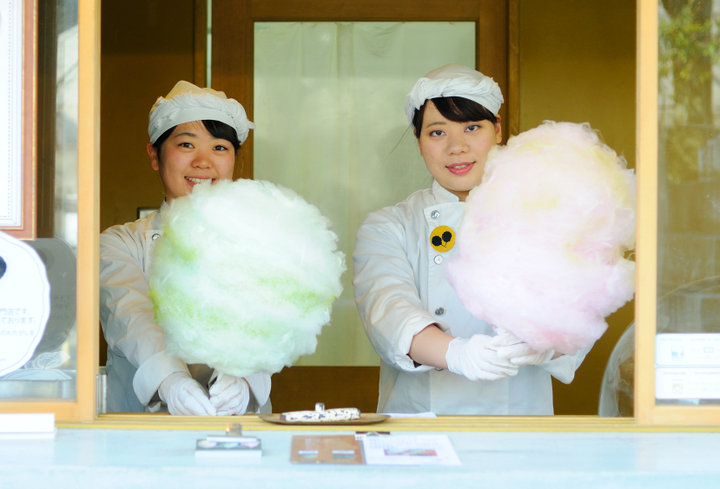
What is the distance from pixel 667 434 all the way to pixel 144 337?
114 cm

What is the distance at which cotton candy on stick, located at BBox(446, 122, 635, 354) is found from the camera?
4.88ft

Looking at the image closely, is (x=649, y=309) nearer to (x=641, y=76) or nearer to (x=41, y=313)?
(x=641, y=76)

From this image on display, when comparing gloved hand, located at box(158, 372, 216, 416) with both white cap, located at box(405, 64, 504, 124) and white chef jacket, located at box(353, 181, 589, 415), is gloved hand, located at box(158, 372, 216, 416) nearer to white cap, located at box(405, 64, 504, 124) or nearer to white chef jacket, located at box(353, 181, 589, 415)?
white chef jacket, located at box(353, 181, 589, 415)

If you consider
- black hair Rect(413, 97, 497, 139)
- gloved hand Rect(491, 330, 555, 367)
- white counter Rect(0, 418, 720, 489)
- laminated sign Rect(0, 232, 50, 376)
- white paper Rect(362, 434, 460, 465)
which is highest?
black hair Rect(413, 97, 497, 139)

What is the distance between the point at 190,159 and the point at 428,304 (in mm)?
801

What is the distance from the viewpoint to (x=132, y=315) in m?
2.04

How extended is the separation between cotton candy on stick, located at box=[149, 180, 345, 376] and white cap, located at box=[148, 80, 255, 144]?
90cm

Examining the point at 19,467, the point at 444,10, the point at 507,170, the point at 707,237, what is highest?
the point at 444,10

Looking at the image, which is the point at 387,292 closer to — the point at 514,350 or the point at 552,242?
the point at 514,350

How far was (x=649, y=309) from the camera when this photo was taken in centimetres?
153

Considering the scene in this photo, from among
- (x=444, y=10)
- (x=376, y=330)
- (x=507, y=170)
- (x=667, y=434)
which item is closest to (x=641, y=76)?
(x=507, y=170)

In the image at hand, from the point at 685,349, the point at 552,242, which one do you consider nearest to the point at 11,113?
the point at 552,242

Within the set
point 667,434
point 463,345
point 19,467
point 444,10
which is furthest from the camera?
point 444,10

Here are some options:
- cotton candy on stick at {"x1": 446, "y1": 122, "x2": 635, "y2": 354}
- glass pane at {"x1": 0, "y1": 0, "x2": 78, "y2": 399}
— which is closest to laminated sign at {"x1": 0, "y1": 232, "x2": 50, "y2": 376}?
glass pane at {"x1": 0, "y1": 0, "x2": 78, "y2": 399}
